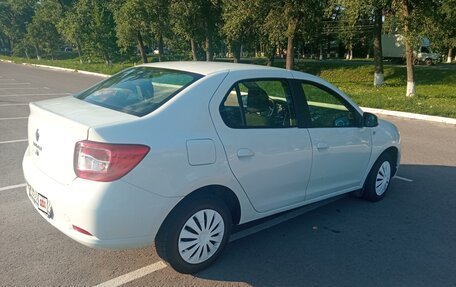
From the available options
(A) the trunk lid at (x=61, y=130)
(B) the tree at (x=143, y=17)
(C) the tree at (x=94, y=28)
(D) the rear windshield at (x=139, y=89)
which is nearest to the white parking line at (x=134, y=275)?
(A) the trunk lid at (x=61, y=130)

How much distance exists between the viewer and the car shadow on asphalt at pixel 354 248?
9.89 ft

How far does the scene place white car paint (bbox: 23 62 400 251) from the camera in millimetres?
2562

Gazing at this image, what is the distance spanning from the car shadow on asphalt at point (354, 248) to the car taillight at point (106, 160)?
112 centimetres

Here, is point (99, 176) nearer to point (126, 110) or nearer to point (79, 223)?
point (79, 223)

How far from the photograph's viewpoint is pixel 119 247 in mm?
2664

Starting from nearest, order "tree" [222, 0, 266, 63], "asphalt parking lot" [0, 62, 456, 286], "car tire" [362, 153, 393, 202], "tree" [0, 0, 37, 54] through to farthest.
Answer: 1. "asphalt parking lot" [0, 62, 456, 286]
2. "car tire" [362, 153, 393, 202]
3. "tree" [222, 0, 266, 63]
4. "tree" [0, 0, 37, 54]

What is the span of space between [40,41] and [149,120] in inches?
2150

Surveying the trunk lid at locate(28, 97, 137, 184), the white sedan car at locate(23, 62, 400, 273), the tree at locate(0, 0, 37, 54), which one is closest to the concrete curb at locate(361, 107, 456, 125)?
the white sedan car at locate(23, 62, 400, 273)

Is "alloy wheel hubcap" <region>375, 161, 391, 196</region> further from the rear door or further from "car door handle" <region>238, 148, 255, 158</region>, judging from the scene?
"car door handle" <region>238, 148, 255, 158</region>

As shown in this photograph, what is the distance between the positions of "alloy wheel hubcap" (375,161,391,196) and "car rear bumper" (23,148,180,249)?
9.35 ft

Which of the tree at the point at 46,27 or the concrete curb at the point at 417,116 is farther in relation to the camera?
the tree at the point at 46,27

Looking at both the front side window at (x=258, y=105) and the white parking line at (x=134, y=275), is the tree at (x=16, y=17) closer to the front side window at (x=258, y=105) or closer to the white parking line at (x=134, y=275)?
the front side window at (x=258, y=105)

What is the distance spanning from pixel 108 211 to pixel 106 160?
0.34 m

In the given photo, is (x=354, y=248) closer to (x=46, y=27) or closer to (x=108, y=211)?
(x=108, y=211)
